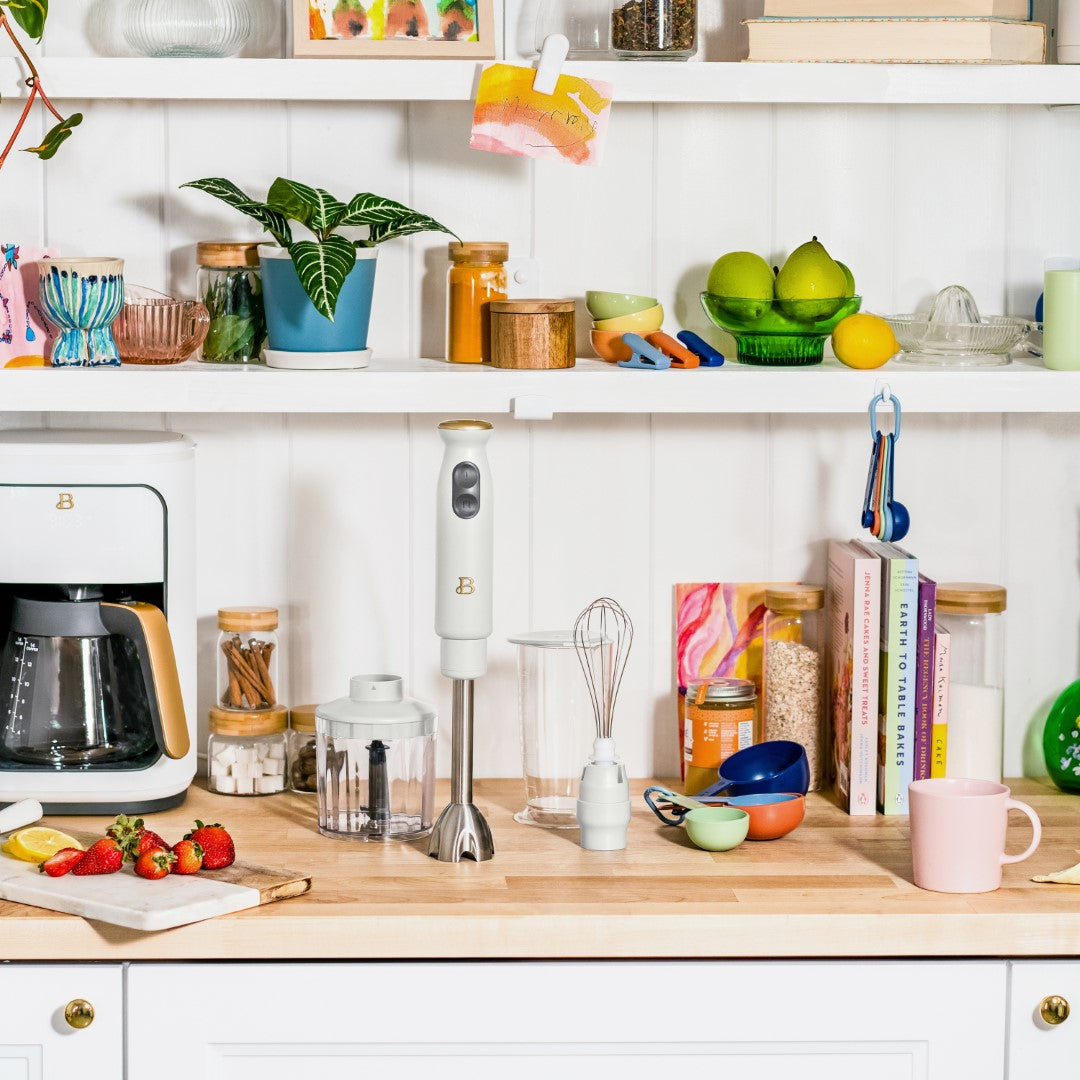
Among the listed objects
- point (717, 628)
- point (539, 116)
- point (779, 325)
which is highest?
point (539, 116)

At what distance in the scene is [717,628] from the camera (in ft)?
6.16

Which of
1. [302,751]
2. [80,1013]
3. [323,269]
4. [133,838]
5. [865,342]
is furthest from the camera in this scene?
[302,751]

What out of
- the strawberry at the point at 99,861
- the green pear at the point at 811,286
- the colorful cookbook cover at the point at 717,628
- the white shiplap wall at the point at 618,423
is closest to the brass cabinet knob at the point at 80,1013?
the strawberry at the point at 99,861

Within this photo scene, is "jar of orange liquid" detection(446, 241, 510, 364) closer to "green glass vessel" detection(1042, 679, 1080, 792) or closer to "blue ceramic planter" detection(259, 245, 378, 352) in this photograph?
"blue ceramic planter" detection(259, 245, 378, 352)

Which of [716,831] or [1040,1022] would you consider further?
[716,831]

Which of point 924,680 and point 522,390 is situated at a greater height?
point 522,390

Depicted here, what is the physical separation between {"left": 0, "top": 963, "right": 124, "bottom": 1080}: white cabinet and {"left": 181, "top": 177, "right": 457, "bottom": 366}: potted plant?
2.24 ft

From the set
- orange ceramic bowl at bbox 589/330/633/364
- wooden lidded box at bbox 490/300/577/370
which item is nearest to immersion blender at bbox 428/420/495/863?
wooden lidded box at bbox 490/300/577/370

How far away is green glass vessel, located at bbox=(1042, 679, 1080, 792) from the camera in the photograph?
182 cm

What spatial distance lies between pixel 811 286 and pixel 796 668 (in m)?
0.45

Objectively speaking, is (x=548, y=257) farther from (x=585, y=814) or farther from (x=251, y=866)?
(x=251, y=866)

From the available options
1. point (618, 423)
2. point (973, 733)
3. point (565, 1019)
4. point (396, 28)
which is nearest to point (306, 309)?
point (396, 28)

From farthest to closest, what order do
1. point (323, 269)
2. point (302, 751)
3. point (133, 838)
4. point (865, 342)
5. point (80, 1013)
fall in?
point (302, 751) < point (865, 342) < point (323, 269) < point (133, 838) < point (80, 1013)

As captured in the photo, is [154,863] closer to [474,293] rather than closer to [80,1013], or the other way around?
[80,1013]
